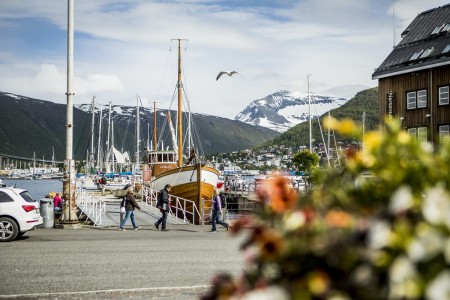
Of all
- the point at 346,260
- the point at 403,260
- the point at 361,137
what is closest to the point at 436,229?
the point at 403,260

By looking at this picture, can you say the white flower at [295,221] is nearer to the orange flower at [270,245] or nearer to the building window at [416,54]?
the orange flower at [270,245]

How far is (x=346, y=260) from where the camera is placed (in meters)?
2.08

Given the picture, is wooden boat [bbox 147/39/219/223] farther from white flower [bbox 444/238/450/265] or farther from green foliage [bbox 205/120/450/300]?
white flower [bbox 444/238/450/265]

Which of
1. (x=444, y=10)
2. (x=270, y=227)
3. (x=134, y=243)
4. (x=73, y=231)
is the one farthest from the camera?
(x=444, y=10)

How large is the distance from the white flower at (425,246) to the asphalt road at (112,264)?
815cm

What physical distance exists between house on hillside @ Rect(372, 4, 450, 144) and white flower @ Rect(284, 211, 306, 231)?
130ft

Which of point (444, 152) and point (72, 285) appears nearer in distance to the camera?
point (444, 152)

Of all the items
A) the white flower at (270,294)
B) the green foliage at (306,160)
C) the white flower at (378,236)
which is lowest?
the white flower at (270,294)

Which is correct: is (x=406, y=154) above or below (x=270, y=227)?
above

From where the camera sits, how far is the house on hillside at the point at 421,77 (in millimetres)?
42250

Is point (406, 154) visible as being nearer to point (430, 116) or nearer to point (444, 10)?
point (430, 116)

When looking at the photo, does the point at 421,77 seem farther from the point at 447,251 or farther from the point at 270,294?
the point at 270,294

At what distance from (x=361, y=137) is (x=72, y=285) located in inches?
369

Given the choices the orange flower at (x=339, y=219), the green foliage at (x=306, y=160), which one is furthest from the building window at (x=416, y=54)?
the orange flower at (x=339, y=219)
